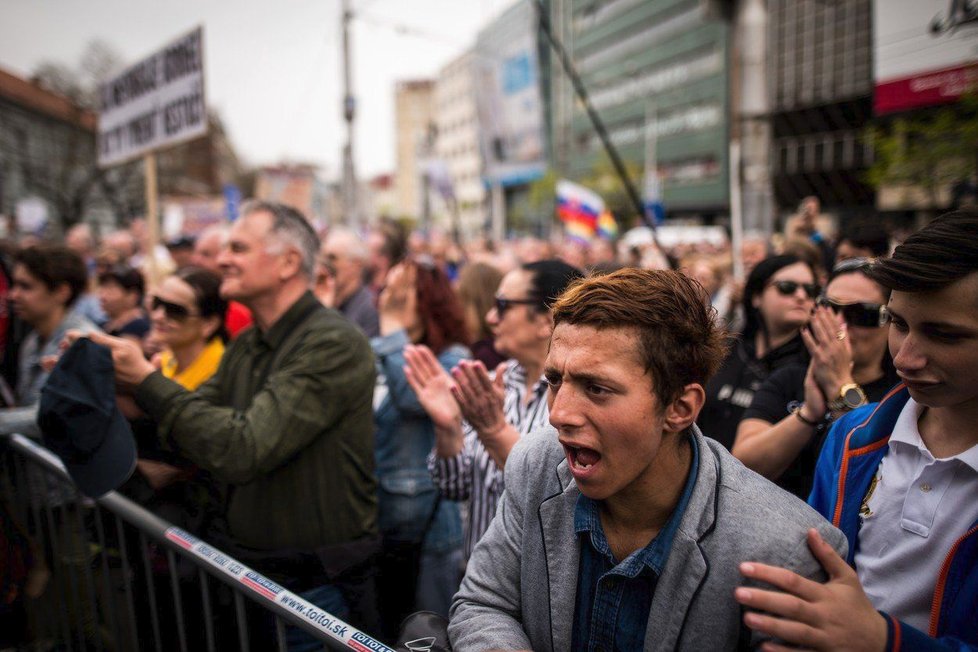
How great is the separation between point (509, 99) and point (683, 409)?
23.0 metres

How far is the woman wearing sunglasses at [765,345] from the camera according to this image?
3.07 meters

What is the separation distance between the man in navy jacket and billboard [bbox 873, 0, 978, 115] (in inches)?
109

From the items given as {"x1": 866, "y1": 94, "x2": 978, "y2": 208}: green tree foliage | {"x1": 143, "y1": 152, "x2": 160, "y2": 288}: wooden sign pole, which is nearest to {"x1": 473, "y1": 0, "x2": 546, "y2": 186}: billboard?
{"x1": 866, "y1": 94, "x2": 978, "y2": 208}: green tree foliage

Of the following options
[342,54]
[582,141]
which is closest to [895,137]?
[342,54]

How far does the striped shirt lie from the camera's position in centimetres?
259

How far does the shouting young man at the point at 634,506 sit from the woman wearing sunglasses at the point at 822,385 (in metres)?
0.86

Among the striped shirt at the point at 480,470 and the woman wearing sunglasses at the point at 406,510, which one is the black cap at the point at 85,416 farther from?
the woman wearing sunglasses at the point at 406,510

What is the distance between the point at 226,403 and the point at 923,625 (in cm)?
238

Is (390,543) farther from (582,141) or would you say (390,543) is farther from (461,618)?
(582,141)

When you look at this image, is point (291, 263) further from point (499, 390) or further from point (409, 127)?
point (409, 127)

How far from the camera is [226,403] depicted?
271cm

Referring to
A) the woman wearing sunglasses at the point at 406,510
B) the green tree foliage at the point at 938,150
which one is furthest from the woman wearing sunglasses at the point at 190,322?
the green tree foliage at the point at 938,150

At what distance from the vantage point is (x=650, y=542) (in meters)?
1.43

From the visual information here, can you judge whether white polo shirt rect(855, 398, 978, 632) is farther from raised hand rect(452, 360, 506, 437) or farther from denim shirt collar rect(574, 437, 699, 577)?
raised hand rect(452, 360, 506, 437)
